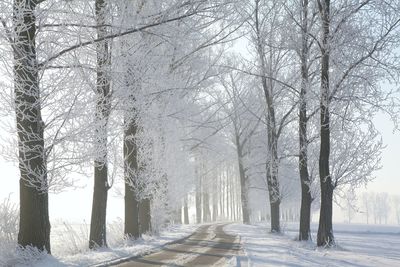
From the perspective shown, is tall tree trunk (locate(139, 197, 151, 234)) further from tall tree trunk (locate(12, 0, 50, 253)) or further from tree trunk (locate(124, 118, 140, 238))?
tall tree trunk (locate(12, 0, 50, 253))

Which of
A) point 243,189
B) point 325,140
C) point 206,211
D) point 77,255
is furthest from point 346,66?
point 206,211

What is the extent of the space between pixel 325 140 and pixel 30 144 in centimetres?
950

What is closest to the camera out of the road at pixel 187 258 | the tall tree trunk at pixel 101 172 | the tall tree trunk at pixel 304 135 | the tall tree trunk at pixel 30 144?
the tall tree trunk at pixel 30 144

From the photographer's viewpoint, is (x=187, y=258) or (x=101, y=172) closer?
(x=187, y=258)

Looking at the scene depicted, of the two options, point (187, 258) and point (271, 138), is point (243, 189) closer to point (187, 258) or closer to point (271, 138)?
point (271, 138)

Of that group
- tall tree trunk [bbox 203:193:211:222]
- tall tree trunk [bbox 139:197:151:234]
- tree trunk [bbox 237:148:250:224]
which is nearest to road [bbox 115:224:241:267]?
tall tree trunk [bbox 139:197:151:234]

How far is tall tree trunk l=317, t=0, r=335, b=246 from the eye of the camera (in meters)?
15.4

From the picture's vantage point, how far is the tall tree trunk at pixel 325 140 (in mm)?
15352

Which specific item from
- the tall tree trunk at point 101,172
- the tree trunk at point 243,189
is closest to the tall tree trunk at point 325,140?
the tall tree trunk at point 101,172

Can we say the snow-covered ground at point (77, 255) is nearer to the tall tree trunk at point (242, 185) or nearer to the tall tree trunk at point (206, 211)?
the tall tree trunk at point (242, 185)

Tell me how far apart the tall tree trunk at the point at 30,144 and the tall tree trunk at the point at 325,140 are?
29.4ft

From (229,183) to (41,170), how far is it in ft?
173

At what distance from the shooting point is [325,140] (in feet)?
51.6

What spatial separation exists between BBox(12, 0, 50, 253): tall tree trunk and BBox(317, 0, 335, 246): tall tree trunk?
29.4ft
